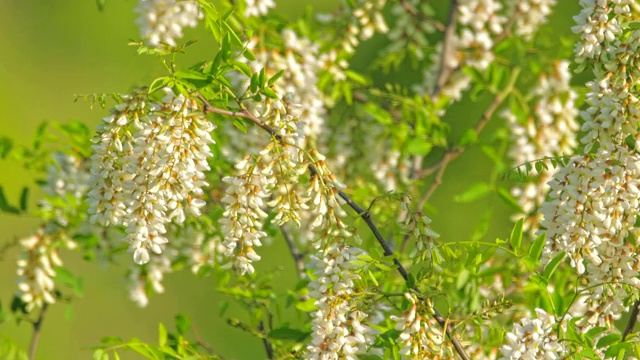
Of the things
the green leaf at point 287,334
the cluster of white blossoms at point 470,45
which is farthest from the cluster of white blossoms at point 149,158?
the cluster of white blossoms at point 470,45

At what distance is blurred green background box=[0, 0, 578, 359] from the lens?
6.22m

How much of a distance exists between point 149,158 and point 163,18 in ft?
4.82

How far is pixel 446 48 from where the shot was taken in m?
3.74

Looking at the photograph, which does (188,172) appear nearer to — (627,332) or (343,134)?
(627,332)

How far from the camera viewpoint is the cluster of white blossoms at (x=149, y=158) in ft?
6.16

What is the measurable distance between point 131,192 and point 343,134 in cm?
176

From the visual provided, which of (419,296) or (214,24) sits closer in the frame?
(419,296)

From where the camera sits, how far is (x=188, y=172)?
191 cm

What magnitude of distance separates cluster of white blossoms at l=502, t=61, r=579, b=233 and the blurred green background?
4.29ft

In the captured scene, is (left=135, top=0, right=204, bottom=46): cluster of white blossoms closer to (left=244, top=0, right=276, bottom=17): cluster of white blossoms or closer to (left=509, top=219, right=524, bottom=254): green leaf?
(left=244, top=0, right=276, bottom=17): cluster of white blossoms

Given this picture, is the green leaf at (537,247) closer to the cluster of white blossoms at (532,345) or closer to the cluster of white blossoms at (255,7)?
the cluster of white blossoms at (532,345)

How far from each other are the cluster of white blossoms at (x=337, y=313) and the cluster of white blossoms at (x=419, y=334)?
12cm

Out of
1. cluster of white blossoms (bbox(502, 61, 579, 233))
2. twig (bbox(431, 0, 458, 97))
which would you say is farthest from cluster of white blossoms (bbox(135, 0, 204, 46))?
cluster of white blossoms (bbox(502, 61, 579, 233))

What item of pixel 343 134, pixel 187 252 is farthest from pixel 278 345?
pixel 343 134
